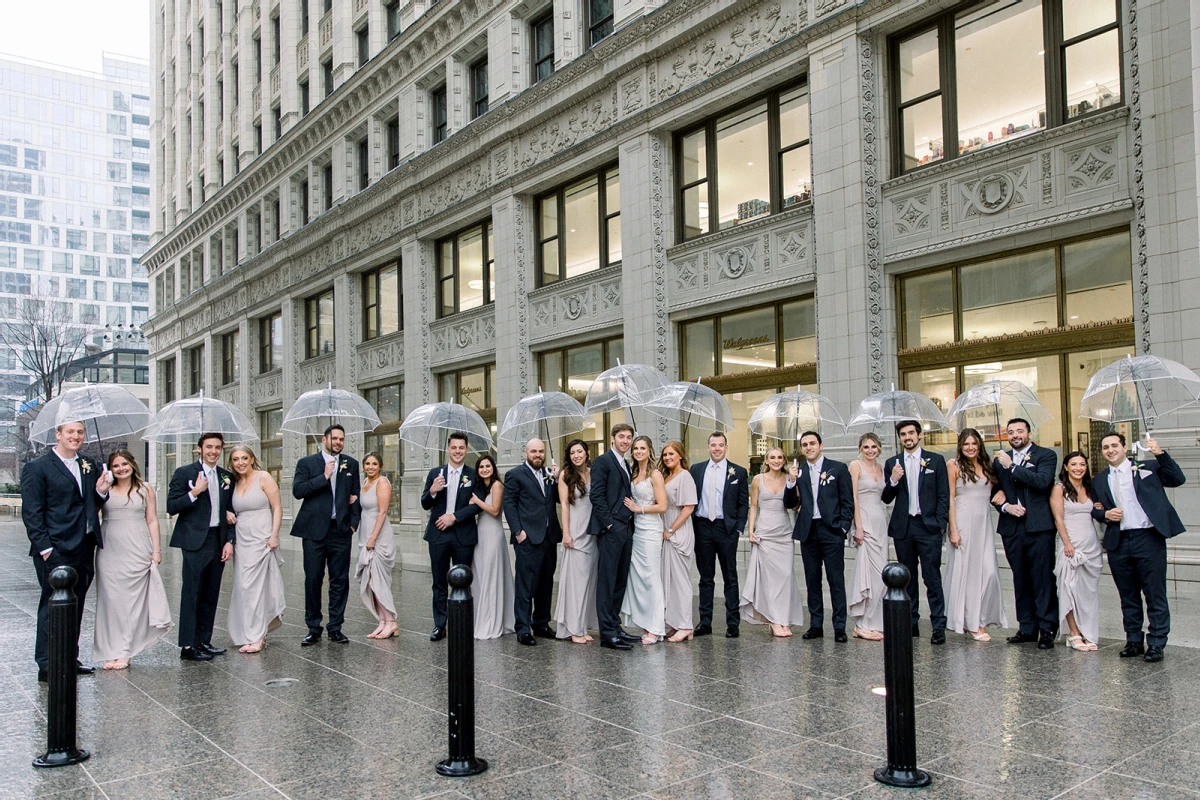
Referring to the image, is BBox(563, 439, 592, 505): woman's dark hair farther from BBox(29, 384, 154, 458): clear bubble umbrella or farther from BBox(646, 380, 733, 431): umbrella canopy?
BBox(29, 384, 154, 458): clear bubble umbrella

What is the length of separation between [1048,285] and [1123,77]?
8.36 feet

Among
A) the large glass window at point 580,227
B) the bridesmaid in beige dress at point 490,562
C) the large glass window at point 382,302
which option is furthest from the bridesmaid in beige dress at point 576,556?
the large glass window at point 382,302

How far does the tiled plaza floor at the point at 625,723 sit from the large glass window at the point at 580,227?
11.1 meters

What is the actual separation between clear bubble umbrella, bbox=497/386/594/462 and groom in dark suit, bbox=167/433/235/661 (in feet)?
9.86

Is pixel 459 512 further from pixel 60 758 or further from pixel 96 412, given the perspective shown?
pixel 60 758

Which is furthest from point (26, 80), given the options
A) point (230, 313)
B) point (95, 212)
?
point (230, 313)

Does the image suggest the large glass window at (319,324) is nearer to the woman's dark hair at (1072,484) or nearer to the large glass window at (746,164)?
the large glass window at (746,164)

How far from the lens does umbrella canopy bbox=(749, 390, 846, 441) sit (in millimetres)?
10695

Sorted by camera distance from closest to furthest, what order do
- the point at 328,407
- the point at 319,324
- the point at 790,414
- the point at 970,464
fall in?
the point at 970,464 < the point at 790,414 < the point at 328,407 < the point at 319,324

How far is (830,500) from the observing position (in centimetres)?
968

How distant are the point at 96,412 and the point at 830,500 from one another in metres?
6.92

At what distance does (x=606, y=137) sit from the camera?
60.2ft

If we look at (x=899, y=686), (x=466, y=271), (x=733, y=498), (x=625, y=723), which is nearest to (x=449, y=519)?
(x=733, y=498)

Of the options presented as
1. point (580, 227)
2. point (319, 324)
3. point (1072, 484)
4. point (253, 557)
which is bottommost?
point (253, 557)
